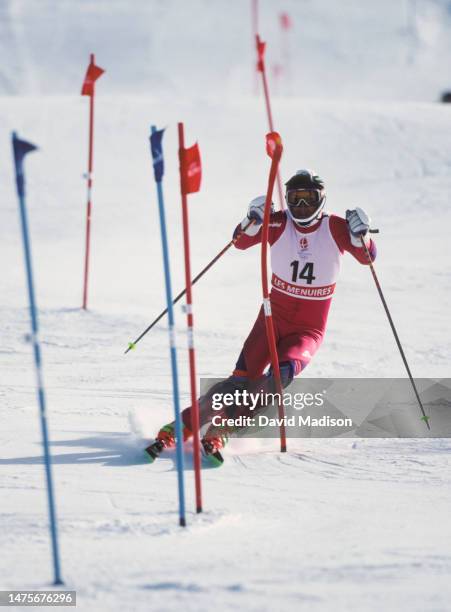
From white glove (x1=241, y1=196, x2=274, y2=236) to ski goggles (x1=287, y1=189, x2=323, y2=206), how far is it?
149 mm

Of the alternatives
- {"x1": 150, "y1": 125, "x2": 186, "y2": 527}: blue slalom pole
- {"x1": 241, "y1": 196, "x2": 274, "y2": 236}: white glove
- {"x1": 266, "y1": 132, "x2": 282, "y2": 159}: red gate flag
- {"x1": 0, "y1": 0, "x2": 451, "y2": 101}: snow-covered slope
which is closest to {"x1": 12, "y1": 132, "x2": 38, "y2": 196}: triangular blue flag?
{"x1": 150, "y1": 125, "x2": 186, "y2": 527}: blue slalom pole

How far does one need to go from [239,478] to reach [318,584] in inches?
54.9

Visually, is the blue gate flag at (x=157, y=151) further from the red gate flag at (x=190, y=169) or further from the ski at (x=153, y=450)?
the ski at (x=153, y=450)

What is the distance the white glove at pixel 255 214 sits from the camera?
550 cm

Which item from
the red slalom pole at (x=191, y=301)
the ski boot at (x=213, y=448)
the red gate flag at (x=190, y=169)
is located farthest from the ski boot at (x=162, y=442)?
the red gate flag at (x=190, y=169)

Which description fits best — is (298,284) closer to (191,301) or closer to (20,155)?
(191,301)

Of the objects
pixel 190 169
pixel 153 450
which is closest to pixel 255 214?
pixel 190 169

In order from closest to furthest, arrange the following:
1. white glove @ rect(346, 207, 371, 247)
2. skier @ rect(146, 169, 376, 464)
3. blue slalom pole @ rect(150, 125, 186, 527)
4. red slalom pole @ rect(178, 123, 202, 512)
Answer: blue slalom pole @ rect(150, 125, 186, 527), red slalom pole @ rect(178, 123, 202, 512), white glove @ rect(346, 207, 371, 247), skier @ rect(146, 169, 376, 464)

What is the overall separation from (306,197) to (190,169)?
1457 millimetres

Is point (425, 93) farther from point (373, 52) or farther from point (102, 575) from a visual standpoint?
point (102, 575)

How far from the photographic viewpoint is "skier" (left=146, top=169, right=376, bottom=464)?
549 cm

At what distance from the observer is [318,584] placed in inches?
136

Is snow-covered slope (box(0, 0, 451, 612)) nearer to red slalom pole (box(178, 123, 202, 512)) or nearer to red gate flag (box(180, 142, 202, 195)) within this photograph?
red slalom pole (box(178, 123, 202, 512))

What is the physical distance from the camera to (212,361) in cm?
729
